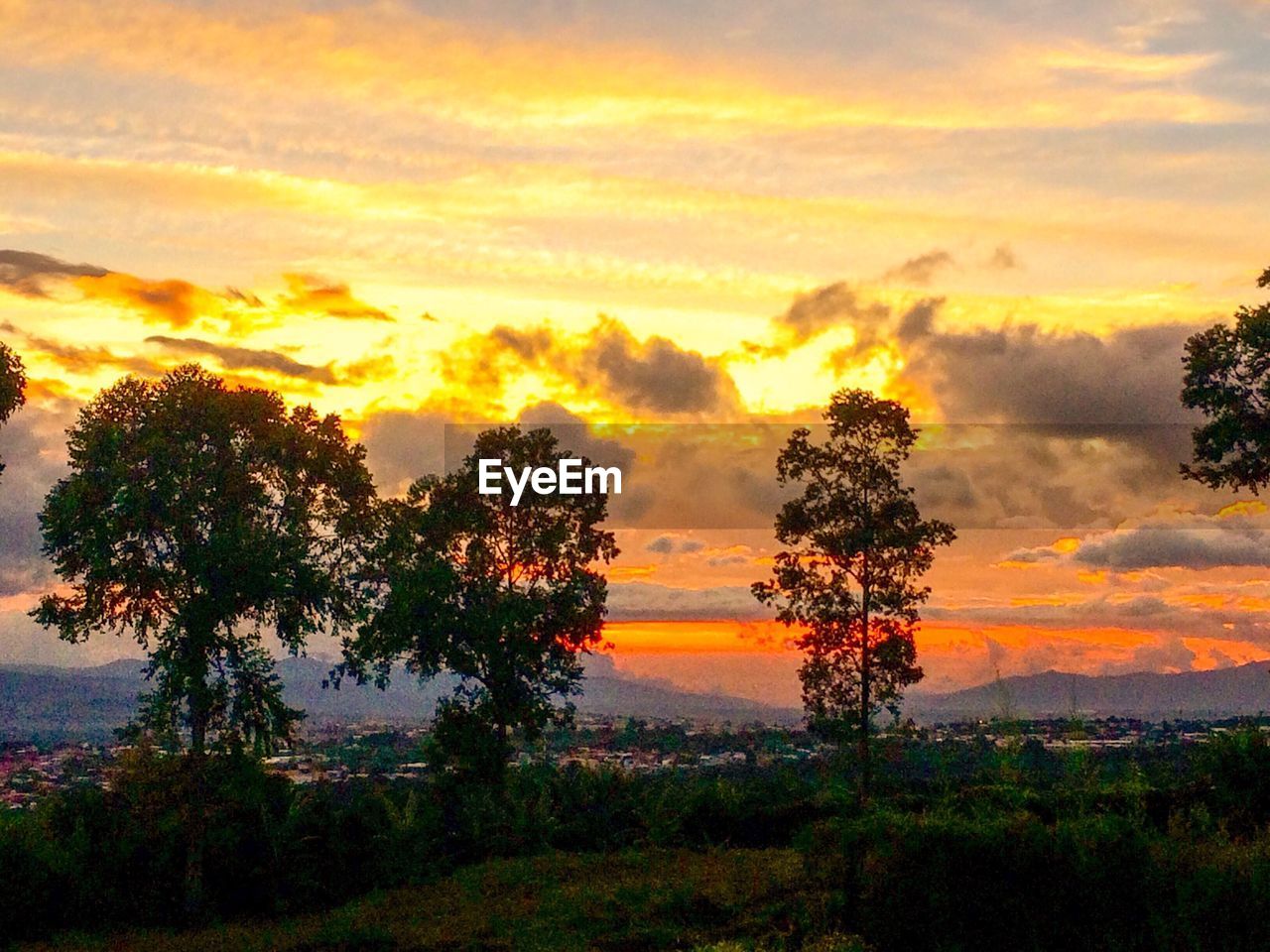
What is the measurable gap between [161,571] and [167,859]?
5812 mm

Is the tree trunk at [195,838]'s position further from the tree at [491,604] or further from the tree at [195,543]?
the tree at [491,604]

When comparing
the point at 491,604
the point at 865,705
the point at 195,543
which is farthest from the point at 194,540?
the point at 865,705

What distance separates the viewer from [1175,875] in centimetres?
1770

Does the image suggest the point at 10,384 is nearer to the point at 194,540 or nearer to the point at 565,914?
the point at 194,540

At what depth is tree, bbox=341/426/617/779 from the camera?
120 feet

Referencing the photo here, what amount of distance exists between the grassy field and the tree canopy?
515cm

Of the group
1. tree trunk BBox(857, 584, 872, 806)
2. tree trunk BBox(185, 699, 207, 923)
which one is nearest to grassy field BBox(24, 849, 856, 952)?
tree trunk BBox(185, 699, 207, 923)

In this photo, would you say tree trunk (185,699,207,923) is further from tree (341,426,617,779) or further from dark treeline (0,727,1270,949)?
tree (341,426,617,779)

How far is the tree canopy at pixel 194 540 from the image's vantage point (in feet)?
90.9

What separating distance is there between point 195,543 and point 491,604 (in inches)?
428

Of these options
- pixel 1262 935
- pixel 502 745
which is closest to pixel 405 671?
pixel 502 745

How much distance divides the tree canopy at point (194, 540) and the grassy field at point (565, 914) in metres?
5.15

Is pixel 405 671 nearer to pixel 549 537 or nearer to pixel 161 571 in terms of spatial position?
pixel 549 537

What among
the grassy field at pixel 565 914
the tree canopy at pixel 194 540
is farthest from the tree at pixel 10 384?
the grassy field at pixel 565 914
